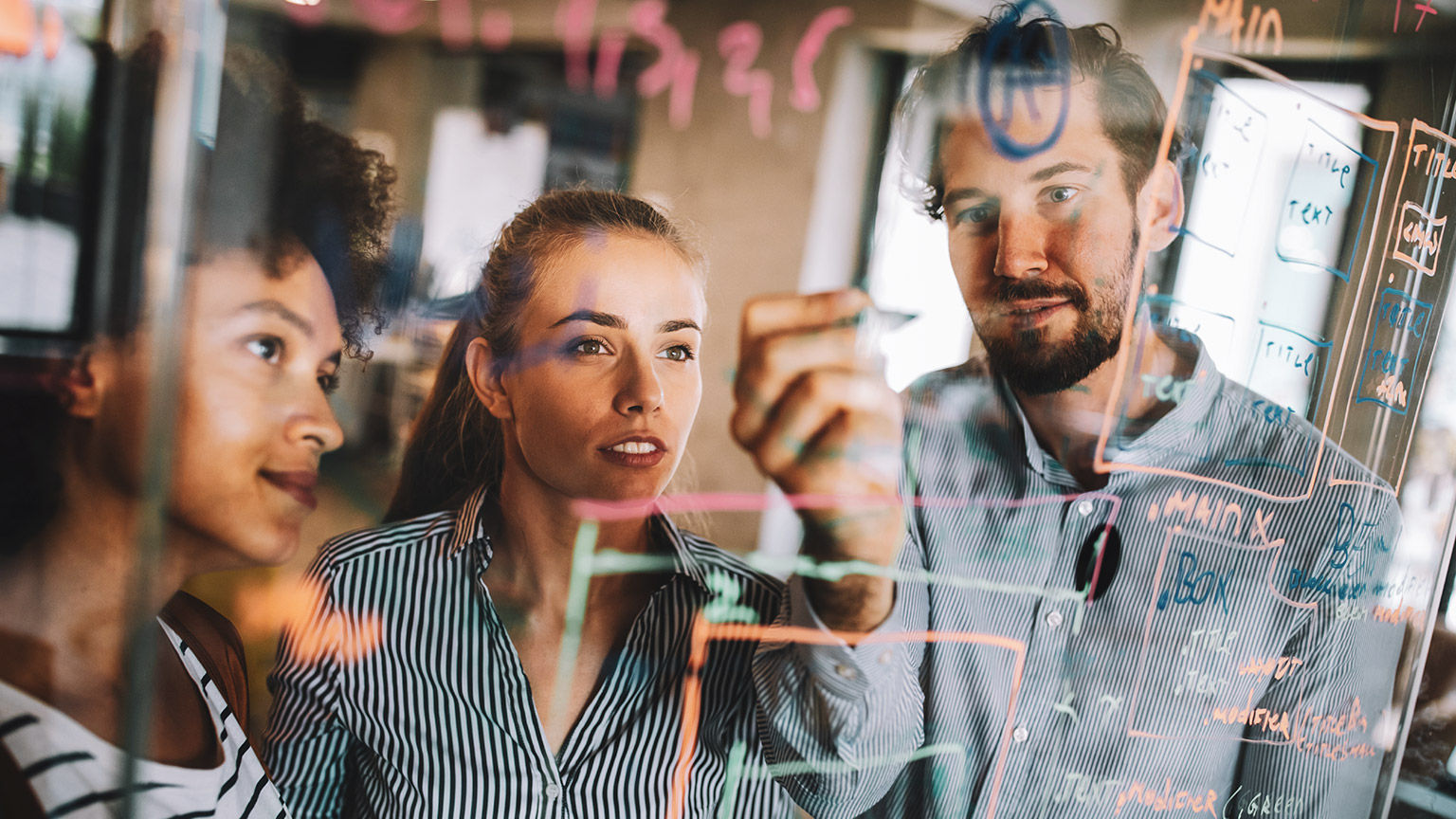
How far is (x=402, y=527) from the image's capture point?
78 centimetres

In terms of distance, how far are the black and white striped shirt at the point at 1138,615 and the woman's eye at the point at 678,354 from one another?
26 centimetres

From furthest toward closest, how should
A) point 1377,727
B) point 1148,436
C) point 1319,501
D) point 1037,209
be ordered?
point 1377,727
point 1319,501
point 1148,436
point 1037,209

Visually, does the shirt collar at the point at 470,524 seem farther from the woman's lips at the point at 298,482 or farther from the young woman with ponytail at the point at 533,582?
the woman's lips at the point at 298,482

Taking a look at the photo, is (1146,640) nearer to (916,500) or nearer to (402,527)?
(916,500)

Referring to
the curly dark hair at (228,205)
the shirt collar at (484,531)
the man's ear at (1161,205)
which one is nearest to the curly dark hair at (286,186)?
the curly dark hair at (228,205)

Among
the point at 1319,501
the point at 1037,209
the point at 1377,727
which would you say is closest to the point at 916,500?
the point at 1037,209

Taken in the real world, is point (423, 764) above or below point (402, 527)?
below

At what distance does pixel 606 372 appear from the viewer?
2.50ft

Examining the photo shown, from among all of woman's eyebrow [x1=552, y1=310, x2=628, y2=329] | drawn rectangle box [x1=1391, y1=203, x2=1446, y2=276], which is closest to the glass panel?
woman's eyebrow [x1=552, y1=310, x2=628, y2=329]

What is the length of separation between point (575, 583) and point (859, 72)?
0.57 m

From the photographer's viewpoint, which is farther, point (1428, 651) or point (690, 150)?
point (1428, 651)

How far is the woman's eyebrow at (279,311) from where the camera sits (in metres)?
0.73

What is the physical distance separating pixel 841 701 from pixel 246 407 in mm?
648

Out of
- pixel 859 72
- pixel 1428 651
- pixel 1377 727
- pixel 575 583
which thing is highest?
pixel 859 72
